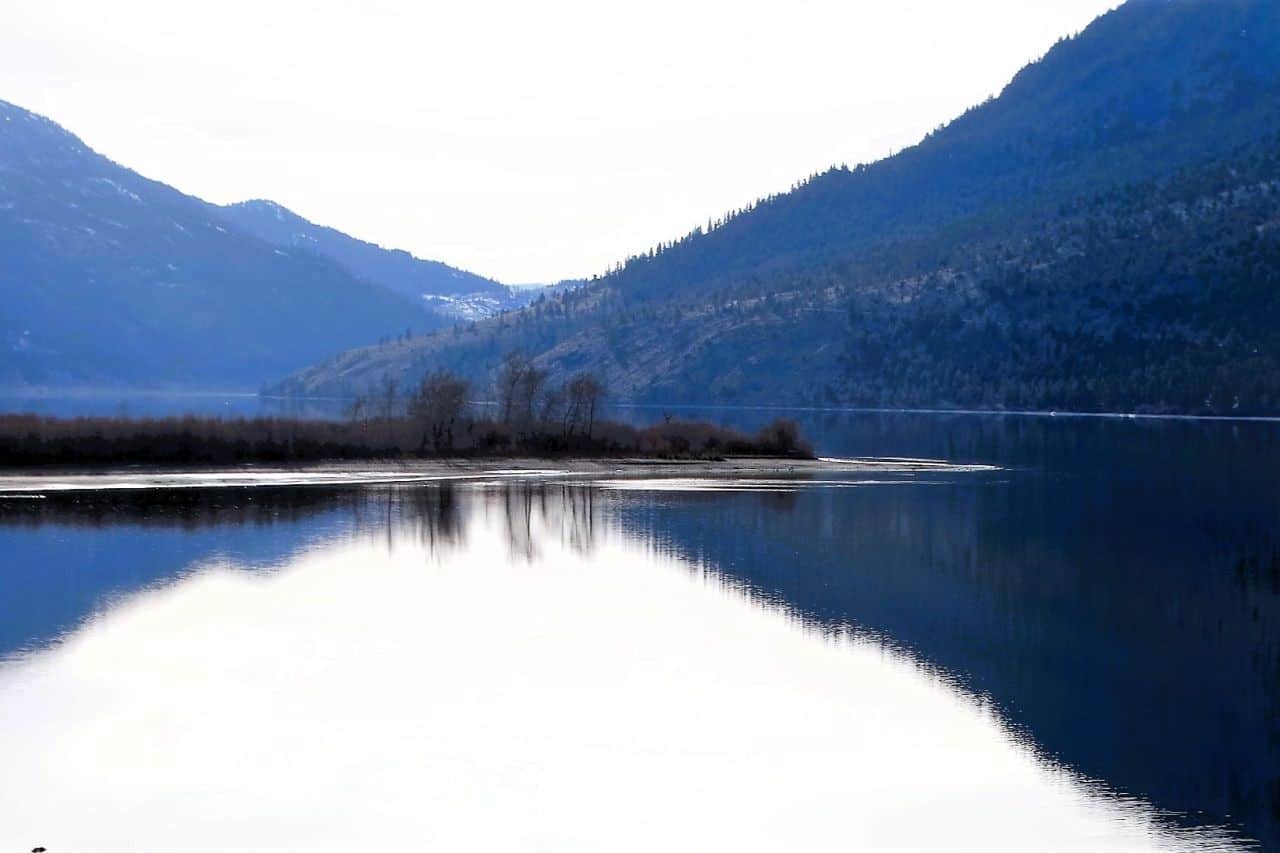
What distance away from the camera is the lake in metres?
24.4

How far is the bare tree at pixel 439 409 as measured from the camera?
103 meters

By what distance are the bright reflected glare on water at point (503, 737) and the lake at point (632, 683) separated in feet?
0.33

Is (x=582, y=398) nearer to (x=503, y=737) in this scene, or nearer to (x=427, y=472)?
(x=427, y=472)

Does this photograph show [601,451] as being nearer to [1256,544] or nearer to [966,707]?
[1256,544]

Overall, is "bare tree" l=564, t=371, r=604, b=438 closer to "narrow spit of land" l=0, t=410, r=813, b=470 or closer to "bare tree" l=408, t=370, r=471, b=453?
"narrow spit of land" l=0, t=410, r=813, b=470

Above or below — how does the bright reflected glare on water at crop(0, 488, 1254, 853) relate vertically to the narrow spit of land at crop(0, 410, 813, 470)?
below

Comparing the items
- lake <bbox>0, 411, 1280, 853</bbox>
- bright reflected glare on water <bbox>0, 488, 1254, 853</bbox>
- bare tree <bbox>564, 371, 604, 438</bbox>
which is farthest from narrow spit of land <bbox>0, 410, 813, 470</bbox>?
bright reflected glare on water <bbox>0, 488, 1254, 853</bbox>

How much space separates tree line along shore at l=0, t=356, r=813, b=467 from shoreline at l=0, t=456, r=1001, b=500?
182 centimetres

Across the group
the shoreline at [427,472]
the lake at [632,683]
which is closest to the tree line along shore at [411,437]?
the shoreline at [427,472]

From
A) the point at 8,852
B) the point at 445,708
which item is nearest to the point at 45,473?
the point at 445,708

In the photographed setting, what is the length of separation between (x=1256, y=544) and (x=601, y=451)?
5423 centimetres

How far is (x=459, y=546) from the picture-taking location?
57.5m

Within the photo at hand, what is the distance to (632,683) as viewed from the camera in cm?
3406

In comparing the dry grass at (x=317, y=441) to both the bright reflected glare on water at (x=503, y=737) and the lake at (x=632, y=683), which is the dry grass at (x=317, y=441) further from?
the bright reflected glare on water at (x=503, y=737)
